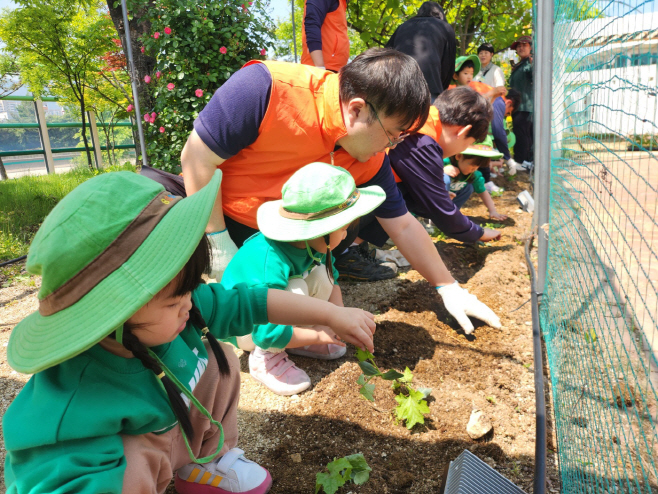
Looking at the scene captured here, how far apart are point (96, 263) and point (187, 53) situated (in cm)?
327

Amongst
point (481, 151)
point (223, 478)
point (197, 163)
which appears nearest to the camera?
point (223, 478)

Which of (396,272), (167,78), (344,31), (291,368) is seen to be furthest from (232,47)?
(291,368)

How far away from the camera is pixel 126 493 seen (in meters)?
1.02

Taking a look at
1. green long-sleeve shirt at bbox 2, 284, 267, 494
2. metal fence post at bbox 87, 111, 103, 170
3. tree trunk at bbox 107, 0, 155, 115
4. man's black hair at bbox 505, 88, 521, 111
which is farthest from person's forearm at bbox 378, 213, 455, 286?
metal fence post at bbox 87, 111, 103, 170

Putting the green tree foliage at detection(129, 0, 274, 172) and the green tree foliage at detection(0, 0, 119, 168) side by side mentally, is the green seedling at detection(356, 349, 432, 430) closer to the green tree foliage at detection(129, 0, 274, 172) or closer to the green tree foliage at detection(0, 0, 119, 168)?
the green tree foliage at detection(129, 0, 274, 172)

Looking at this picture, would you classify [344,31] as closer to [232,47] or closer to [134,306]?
[232,47]

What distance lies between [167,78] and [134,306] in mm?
3389

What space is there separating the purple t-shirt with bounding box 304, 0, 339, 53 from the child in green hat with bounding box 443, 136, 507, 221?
131 centimetres

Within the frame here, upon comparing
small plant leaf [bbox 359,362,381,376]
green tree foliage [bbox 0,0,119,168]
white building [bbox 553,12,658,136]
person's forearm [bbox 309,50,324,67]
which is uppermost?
green tree foliage [bbox 0,0,119,168]

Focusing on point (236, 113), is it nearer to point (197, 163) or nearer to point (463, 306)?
point (197, 163)

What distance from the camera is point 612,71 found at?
1.48 meters

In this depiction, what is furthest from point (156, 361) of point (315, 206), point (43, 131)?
point (43, 131)

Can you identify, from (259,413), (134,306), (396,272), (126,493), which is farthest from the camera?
(396,272)

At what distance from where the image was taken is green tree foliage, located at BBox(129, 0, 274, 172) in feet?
12.0
